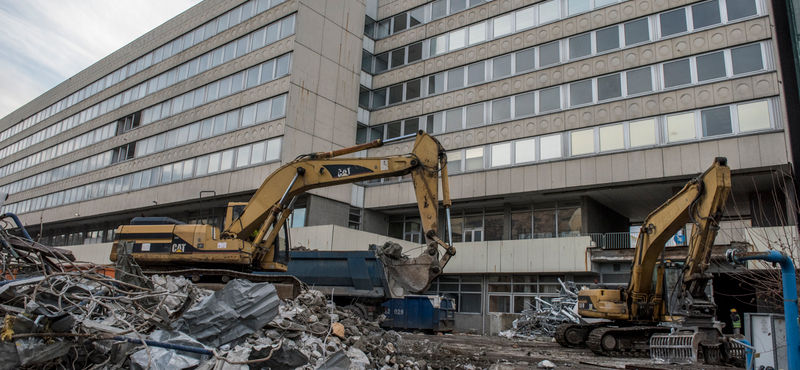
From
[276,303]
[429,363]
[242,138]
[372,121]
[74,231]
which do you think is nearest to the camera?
[276,303]

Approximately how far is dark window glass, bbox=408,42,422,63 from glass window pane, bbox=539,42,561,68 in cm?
823

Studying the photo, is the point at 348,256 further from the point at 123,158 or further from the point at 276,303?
the point at 123,158

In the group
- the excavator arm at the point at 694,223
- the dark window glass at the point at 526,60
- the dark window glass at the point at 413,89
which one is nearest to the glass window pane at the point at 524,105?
the dark window glass at the point at 526,60

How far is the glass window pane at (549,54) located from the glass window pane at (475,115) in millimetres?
4026

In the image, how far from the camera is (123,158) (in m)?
39.1

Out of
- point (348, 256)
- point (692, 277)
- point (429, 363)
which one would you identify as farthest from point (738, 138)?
point (429, 363)

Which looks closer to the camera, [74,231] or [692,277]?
[692,277]

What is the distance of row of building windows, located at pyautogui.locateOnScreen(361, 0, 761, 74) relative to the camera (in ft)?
75.6

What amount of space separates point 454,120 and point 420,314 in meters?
13.1

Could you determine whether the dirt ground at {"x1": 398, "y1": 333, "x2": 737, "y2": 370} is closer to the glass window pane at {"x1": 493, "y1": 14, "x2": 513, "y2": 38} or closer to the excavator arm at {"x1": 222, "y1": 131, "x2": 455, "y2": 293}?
the excavator arm at {"x1": 222, "y1": 131, "x2": 455, "y2": 293}

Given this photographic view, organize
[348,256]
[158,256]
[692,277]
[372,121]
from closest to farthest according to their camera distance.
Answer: [692,277], [158,256], [348,256], [372,121]

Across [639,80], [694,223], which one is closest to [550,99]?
[639,80]

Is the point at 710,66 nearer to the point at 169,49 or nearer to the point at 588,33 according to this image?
the point at 588,33

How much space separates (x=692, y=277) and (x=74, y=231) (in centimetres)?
4921
